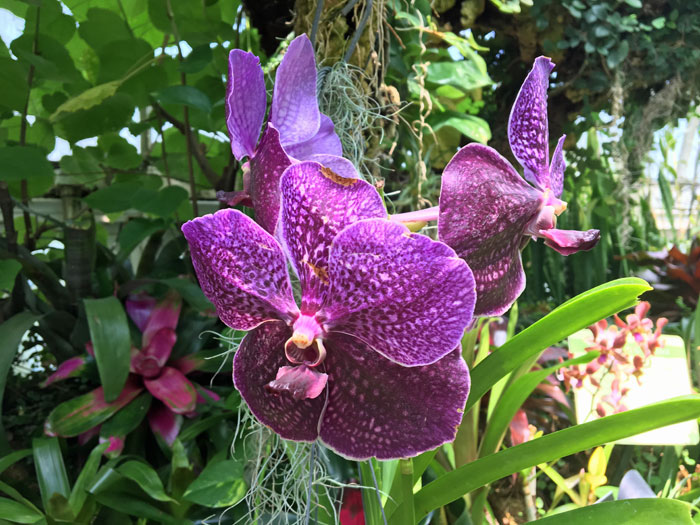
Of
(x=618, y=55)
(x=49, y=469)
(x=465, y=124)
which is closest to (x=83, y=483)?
(x=49, y=469)

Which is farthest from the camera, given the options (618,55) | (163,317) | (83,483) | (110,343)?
(618,55)

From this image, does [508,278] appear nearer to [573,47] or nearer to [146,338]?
[146,338]

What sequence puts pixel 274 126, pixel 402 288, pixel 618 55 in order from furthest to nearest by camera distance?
pixel 618 55 < pixel 274 126 < pixel 402 288

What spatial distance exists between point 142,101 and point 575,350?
0.88m

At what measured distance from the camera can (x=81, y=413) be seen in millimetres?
834

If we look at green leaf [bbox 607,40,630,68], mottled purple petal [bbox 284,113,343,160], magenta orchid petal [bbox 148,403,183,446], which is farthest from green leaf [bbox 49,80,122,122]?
green leaf [bbox 607,40,630,68]

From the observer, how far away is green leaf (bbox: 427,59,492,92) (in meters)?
1.02

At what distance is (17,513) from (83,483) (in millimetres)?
89

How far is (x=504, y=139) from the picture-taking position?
61.7 inches

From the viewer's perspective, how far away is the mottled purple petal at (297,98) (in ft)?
1.16

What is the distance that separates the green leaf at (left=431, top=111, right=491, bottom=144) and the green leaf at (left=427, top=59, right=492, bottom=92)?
6 cm

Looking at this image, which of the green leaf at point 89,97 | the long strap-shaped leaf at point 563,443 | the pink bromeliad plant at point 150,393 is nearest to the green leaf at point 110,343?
the pink bromeliad plant at point 150,393

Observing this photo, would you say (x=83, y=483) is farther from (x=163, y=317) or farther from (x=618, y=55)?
(x=618, y=55)

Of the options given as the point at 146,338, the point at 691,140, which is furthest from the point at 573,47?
the point at 691,140
